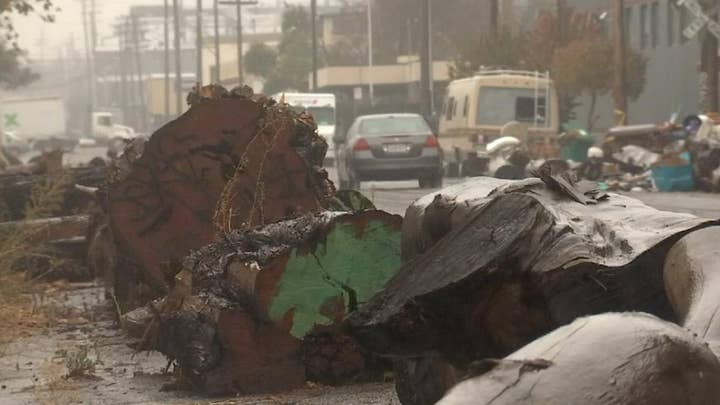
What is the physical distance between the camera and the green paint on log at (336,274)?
7711 mm

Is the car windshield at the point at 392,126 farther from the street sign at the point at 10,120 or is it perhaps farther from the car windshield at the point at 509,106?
the street sign at the point at 10,120

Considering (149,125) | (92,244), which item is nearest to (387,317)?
(92,244)

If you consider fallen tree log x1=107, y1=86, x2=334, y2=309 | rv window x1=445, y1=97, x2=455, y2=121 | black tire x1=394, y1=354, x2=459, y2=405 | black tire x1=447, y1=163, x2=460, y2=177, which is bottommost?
black tire x1=447, y1=163, x2=460, y2=177

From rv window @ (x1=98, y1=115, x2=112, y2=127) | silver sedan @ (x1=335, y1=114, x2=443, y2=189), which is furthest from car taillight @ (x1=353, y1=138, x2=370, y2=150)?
rv window @ (x1=98, y1=115, x2=112, y2=127)

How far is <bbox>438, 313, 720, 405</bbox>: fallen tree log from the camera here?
11.1 ft

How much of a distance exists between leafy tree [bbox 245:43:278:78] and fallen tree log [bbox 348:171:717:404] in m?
106

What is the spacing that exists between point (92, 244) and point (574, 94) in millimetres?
43410

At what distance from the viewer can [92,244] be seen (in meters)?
13.9

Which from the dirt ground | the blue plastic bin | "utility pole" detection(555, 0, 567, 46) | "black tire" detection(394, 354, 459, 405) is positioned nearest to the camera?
"black tire" detection(394, 354, 459, 405)

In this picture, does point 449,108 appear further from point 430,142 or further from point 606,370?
point 606,370

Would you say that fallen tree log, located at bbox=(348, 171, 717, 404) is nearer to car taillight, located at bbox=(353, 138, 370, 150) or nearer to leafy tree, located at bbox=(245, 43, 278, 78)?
car taillight, located at bbox=(353, 138, 370, 150)

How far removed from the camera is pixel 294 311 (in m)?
7.72

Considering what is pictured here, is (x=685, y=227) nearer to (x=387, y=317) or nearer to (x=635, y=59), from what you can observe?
(x=387, y=317)

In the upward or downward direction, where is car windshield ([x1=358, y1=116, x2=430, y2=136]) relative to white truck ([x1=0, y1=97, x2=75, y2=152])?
upward
